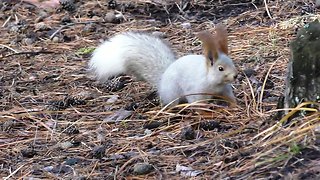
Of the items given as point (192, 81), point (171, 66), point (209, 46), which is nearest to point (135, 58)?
point (171, 66)

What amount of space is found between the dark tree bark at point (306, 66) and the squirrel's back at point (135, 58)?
1.28 m

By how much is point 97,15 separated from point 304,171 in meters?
3.88

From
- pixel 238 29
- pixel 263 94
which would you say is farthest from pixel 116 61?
pixel 238 29

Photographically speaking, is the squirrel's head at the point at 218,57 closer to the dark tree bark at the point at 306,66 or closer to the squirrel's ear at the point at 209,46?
the squirrel's ear at the point at 209,46

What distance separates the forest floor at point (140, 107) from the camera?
11.0 ft

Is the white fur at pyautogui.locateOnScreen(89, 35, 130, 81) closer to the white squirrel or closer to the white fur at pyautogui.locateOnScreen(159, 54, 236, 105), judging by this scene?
the white squirrel

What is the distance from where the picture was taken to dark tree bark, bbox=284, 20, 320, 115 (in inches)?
133

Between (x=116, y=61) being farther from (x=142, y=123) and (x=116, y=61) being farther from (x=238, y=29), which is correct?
(x=238, y=29)

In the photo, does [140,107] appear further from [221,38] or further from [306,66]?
[306,66]

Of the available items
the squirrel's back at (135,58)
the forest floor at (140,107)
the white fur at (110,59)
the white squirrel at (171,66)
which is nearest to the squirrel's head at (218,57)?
the white squirrel at (171,66)

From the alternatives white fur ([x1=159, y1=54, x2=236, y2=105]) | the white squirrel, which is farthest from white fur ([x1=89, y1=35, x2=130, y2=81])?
white fur ([x1=159, y1=54, x2=236, y2=105])

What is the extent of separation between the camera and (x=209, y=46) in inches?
159

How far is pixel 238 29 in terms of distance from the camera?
19.0 feet

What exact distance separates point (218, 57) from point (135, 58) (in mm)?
750
